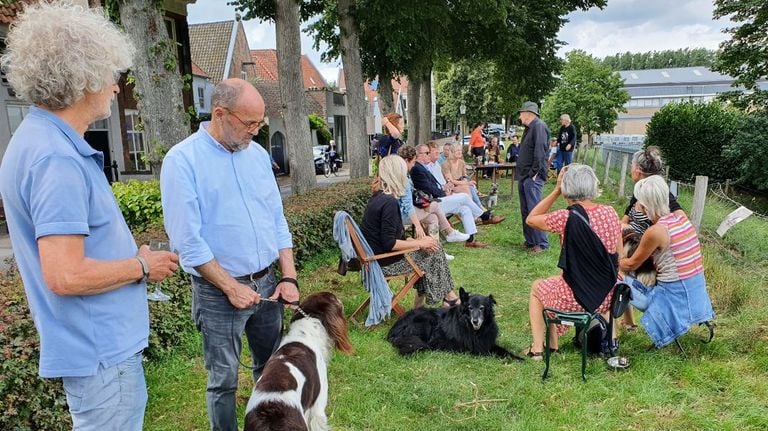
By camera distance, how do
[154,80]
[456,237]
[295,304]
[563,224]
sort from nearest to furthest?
[295,304] → [563,224] → [154,80] → [456,237]

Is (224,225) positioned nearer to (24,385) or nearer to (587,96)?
(24,385)

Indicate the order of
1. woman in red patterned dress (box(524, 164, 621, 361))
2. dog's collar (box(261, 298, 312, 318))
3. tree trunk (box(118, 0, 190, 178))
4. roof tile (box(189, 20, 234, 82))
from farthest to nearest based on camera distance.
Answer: roof tile (box(189, 20, 234, 82)) → tree trunk (box(118, 0, 190, 178)) → woman in red patterned dress (box(524, 164, 621, 361)) → dog's collar (box(261, 298, 312, 318))

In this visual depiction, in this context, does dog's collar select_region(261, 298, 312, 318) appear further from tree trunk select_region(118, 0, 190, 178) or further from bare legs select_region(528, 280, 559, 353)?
tree trunk select_region(118, 0, 190, 178)

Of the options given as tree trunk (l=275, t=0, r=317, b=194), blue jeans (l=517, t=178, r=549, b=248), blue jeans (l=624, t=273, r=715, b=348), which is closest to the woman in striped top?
blue jeans (l=624, t=273, r=715, b=348)

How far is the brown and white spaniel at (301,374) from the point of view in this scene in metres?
2.19

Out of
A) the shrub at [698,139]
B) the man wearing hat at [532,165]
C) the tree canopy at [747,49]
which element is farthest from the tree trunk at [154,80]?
the tree canopy at [747,49]

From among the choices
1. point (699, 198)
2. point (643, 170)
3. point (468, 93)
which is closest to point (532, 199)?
point (699, 198)

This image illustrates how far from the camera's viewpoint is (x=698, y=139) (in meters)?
15.5

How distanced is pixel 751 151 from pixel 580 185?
13.8 meters

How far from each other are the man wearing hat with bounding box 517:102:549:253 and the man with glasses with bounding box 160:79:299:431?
217 inches

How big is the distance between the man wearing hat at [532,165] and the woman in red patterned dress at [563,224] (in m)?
3.34

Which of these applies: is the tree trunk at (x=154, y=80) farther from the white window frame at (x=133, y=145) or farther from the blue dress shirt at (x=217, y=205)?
the white window frame at (x=133, y=145)

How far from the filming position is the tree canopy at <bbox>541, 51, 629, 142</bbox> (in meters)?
54.0

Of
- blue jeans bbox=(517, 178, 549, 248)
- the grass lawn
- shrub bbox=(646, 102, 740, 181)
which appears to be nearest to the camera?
the grass lawn
